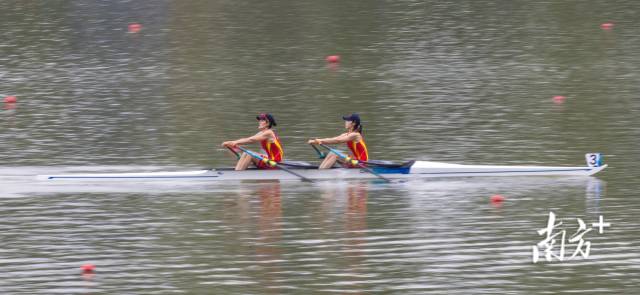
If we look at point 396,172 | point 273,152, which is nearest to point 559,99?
point 396,172

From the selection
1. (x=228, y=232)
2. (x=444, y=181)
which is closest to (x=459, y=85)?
(x=444, y=181)

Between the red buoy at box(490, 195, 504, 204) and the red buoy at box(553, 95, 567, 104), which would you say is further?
the red buoy at box(553, 95, 567, 104)

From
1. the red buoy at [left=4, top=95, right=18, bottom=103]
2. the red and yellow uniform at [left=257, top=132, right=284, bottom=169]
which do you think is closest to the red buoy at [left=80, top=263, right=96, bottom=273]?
the red and yellow uniform at [left=257, top=132, right=284, bottom=169]

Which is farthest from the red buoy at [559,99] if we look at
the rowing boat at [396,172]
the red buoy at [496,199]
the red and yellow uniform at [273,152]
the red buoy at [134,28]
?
the red buoy at [134,28]

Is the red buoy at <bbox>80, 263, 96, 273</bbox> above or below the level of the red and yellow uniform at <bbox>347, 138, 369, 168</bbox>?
below

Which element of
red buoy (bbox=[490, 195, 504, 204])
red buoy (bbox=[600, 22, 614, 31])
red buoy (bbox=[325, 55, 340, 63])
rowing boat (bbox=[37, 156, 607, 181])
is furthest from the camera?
red buoy (bbox=[600, 22, 614, 31])

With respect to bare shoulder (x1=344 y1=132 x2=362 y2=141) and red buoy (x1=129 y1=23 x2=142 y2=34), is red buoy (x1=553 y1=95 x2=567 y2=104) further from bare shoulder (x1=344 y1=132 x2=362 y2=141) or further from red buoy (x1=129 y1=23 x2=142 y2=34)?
red buoy (x1=129 y1=23 x2=142 y2=34)

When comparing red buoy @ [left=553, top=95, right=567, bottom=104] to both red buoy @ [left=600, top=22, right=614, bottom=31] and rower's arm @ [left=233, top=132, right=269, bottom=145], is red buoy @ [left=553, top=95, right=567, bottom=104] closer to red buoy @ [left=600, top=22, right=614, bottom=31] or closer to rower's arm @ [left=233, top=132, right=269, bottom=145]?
red buoy @ [left=600, top=22, right=614, bottom=31]

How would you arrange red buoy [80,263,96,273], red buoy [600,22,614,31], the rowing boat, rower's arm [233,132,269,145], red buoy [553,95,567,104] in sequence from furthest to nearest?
red buoy [600,22,614,31] < red buoy [553,95,567,104] < rower's arm [233,132,269,145] < the rowing boat < red buoy [80,263,96,273]

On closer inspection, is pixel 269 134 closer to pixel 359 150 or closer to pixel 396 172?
pixel 359 150

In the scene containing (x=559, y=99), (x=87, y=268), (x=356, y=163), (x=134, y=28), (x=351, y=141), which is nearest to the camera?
(x=87, y=268)

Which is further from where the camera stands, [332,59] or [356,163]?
[332,59]

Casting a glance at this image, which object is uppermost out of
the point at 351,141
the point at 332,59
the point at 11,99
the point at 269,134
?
the point at 269,134

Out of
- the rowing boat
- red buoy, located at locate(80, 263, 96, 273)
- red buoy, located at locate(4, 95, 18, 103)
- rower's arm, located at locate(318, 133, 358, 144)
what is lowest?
red buoy, located at locate(4, 95, 18, 103)
